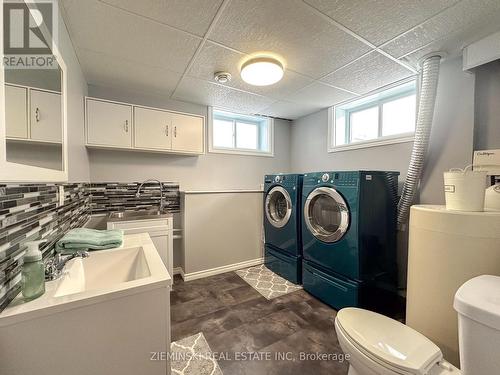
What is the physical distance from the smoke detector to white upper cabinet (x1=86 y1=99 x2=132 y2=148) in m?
0.96

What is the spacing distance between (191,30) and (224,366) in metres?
2.21

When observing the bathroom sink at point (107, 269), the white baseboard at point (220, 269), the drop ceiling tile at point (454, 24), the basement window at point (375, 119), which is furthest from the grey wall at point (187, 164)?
the drop ceiling tile at point (454, 24)

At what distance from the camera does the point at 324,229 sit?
212 cm

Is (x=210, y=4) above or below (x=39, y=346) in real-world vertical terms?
above

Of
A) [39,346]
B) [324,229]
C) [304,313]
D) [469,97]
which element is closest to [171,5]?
[39,346]

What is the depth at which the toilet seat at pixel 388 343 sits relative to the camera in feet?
2.99

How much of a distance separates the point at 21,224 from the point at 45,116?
564 millimetres

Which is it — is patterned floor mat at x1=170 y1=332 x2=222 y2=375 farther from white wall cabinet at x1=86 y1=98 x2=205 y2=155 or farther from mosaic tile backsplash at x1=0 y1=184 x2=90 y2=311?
white wall cabinet at x1=86 y1=98 x2=205 y2=155

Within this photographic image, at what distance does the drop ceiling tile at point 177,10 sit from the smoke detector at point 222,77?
584mm

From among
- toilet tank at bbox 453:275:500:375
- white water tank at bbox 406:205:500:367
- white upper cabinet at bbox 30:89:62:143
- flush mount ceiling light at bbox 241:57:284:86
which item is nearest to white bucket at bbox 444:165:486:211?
white water tank at bbox 406:205:500:367

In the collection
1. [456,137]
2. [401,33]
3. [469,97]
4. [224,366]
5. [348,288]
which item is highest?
[401,33]

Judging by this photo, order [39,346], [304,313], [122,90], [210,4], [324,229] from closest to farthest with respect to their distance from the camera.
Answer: [39,346] → [210,4] → [304,313] → [324,229] → [122,90]

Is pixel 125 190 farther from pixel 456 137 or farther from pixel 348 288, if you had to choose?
pixel 456 137

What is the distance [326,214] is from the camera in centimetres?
211
